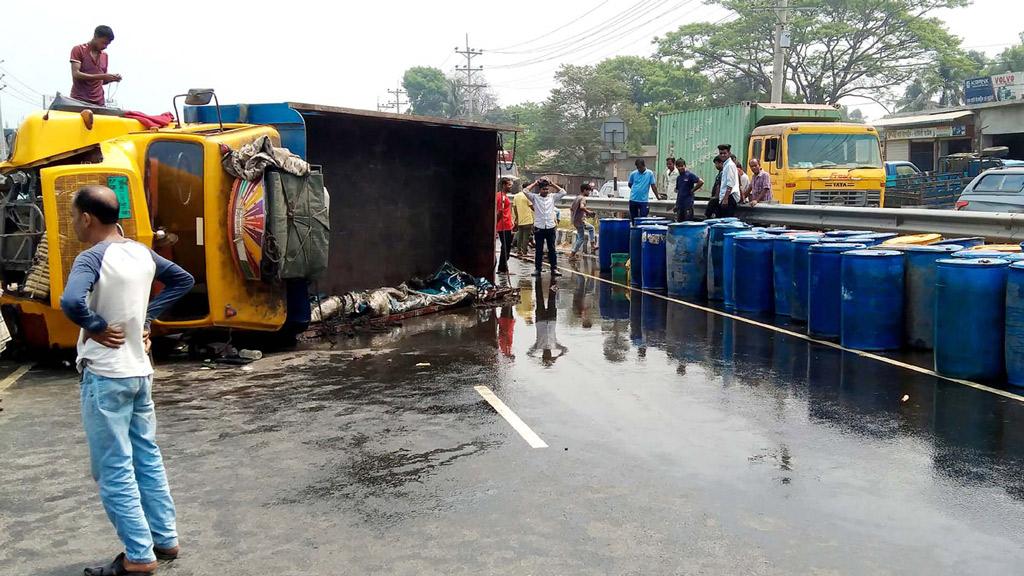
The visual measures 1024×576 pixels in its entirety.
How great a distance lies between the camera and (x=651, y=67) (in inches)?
2431

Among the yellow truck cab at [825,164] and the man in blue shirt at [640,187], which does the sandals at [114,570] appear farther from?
the yellow truck cab at [825,164]

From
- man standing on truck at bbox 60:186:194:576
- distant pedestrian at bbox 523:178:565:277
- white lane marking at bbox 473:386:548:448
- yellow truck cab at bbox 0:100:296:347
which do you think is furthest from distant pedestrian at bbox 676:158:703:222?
man standing on truck at bbox 60:186:194:576

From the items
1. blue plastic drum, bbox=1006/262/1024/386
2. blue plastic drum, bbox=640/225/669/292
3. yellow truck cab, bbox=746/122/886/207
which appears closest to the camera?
blue plastic drum, bbox=1006/262/1024/386

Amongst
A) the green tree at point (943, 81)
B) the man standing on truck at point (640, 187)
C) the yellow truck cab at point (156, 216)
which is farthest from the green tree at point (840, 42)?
the yellow truck cab at point (156, 216)

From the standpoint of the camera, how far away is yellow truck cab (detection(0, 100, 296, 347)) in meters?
8.69

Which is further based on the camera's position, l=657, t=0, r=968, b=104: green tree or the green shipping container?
l=657, t=0, r=968, b=104: green tree

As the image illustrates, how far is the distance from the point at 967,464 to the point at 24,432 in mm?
6360

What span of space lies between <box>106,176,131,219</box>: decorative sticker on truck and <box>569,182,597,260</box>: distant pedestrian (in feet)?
42.7

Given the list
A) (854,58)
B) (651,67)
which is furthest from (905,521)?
(651,67)

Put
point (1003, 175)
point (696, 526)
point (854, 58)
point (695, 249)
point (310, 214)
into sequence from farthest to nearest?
point (854, 58), point (1003, 175), point (695, 249), point (310, 214), point (696, 526)

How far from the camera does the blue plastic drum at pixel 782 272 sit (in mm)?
11680

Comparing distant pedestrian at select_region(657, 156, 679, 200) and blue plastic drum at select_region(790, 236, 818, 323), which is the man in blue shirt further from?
blue plastic drum at select_region(790, 236, 818, 323)

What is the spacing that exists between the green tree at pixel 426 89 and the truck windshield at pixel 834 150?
89.5 m

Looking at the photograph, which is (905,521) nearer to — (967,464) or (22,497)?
(967,464)
